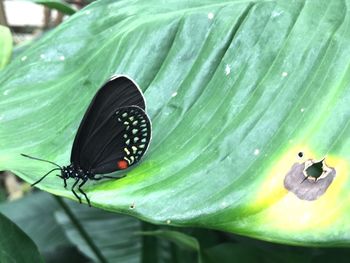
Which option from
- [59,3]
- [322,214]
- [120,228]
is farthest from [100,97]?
[120,228]

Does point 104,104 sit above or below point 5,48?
above

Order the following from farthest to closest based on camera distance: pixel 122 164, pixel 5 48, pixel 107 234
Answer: pixel 107 234 < pixel 5 48 < pixel 122 164

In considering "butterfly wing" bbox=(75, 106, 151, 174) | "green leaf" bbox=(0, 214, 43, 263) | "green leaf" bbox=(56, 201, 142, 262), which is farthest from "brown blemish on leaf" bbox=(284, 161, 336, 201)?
"green leaf" bbox=(56, 201, 142, 262)

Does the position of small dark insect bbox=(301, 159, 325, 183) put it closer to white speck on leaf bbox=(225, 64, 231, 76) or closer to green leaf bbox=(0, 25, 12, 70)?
white speck on leaf bbox=(225, 64, 231, 76)

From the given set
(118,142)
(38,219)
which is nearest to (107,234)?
(38,219)

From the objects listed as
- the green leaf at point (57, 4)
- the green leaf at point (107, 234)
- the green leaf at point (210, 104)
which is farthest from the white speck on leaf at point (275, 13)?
the green leaf at point (107, 234)

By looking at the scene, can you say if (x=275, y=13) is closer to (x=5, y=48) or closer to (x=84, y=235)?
(x=5, y=48)

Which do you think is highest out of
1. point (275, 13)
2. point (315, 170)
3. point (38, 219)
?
point (275, 13)

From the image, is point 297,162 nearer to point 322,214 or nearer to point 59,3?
point 322,214
